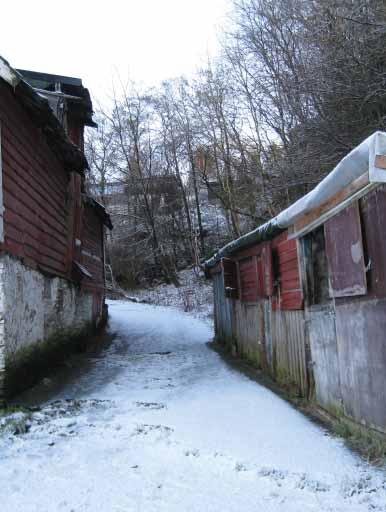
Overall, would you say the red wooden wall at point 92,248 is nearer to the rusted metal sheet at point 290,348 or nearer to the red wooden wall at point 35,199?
the red wooden wall at point 35,199

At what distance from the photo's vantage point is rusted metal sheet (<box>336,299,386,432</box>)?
4.11 meters

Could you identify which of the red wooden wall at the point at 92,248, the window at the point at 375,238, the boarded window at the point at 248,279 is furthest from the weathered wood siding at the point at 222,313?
the window at the point at 375,238

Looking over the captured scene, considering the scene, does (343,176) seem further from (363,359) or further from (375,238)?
(363,359)

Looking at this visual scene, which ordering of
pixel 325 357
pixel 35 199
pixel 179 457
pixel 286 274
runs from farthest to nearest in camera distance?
pixel 35 199 → pixel 286 274 → pixel 325 357 → pixel 179 457

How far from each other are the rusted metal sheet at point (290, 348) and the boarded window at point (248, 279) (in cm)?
131

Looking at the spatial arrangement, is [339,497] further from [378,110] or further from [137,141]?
[137,141]

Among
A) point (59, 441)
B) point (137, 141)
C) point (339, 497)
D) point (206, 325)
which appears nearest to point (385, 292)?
point (339, 497)

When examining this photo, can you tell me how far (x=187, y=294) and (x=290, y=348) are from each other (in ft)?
59.8

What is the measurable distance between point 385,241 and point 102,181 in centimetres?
2921

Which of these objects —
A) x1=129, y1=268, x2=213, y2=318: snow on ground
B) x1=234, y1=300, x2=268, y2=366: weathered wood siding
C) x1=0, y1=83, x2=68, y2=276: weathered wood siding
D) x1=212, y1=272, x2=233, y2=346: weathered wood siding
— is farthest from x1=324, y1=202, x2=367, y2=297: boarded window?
x1=129, y1=268, x2=213, y2=318: snow on ground

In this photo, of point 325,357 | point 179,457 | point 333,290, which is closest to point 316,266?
point 333,290

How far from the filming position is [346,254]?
473cm

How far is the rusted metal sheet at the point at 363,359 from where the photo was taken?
4.11 m

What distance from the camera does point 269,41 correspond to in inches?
561
